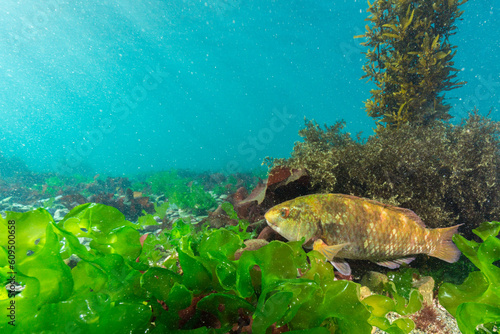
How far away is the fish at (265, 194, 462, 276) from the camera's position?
232 centimetres

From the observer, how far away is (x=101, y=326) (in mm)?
1056

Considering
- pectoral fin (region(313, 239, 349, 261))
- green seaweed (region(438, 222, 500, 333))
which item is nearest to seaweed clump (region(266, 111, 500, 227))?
pectoral fin (region(313, 239, 349, 261))

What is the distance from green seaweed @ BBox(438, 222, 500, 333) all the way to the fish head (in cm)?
112

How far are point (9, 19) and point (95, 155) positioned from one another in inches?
4080

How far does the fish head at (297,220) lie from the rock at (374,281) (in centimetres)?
88

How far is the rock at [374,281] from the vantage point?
2431 millimetres

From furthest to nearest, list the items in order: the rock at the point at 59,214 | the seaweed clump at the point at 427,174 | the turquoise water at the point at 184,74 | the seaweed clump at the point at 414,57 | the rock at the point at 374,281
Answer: the turquoise water at the point at 184,74
the rock at the point at 59,214
the seaweed clump at the point at 414,57
the seaweed clump at the point at 427,174
the rock at the point at 374,281

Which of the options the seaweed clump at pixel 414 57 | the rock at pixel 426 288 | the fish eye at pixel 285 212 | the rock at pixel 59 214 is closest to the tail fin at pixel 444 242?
the rock at pixel 426 288

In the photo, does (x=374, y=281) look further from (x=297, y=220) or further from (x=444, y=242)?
(x=297, y=220)

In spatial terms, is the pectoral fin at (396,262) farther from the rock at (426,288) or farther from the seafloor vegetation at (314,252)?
the rock at (426,288)

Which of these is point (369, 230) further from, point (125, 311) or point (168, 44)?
point (168, 44)

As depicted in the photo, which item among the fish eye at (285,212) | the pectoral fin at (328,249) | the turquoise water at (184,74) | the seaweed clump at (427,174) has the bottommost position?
the pectoral fin at (328,249)

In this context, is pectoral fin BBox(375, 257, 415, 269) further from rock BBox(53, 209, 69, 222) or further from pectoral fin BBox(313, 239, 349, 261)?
rock BBox(53, 209, 69, 222)

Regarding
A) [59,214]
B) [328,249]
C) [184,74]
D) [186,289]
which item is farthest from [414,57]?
[184,74]
